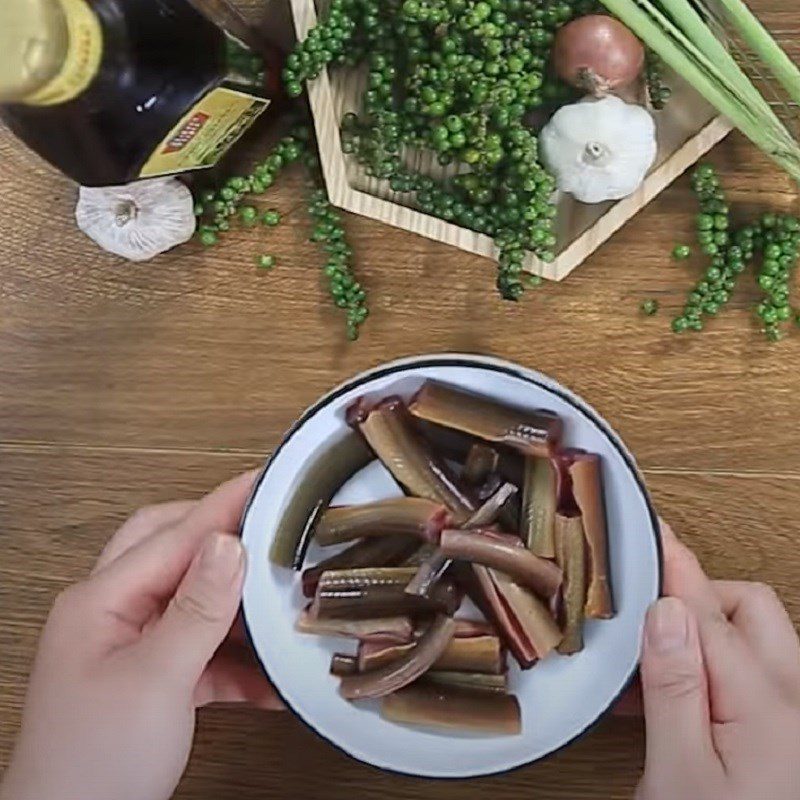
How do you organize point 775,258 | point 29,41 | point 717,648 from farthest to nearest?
1. point 775,258
2. point 717,648
3. point 29,41

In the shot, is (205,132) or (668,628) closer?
(668,628)

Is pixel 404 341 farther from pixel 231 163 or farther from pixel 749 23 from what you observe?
pixel 749 23

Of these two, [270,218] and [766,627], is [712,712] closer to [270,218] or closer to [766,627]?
[766,627]

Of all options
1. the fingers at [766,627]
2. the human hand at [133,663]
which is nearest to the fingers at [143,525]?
the human hand at [133,663]

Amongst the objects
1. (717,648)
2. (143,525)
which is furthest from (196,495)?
(717,648)

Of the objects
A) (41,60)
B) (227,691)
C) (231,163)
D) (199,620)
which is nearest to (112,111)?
(41,60)

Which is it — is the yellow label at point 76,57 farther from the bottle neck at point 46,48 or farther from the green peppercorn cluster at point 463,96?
the green peppercorn cluster at point 463,96
